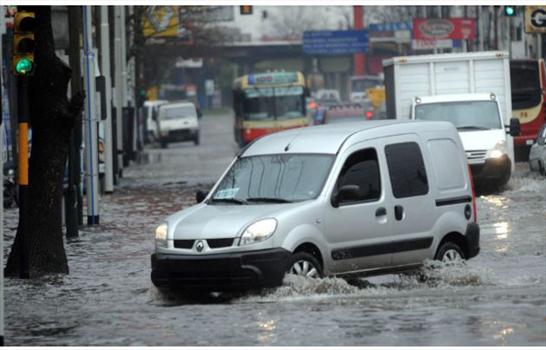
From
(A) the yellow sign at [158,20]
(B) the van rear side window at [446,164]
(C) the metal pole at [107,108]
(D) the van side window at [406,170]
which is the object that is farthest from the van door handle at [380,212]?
(A) the yellow sign at [158,20]

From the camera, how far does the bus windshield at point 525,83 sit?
4178cm

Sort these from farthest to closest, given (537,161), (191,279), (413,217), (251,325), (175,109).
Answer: (175,109) < (537,161) < (413,217) < (191,279) < (251,325)

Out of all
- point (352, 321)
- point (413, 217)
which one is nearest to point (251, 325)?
point (352, 321)

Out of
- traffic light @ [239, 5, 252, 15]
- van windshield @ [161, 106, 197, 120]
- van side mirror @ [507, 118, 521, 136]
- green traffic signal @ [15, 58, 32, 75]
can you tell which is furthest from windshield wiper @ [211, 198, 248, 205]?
van windshield @ [161, 106, 197, 120]

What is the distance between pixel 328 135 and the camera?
1503cm

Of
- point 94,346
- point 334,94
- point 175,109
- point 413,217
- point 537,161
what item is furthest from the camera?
point 334,94

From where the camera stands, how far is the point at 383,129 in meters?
15.1

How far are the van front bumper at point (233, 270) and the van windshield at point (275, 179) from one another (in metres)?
0.86

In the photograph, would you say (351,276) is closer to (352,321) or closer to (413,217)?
(413,217)

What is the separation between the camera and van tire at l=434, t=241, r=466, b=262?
15219 mm

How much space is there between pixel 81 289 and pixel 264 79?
43.3 meters

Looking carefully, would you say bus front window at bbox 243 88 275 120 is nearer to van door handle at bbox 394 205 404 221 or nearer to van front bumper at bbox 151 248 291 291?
van door handle at bbox 394 205 404 221

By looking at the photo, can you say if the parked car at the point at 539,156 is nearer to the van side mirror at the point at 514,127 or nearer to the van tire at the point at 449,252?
the van side mirror at the point at 514,127

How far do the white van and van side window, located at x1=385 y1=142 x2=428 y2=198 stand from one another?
13546 mm
